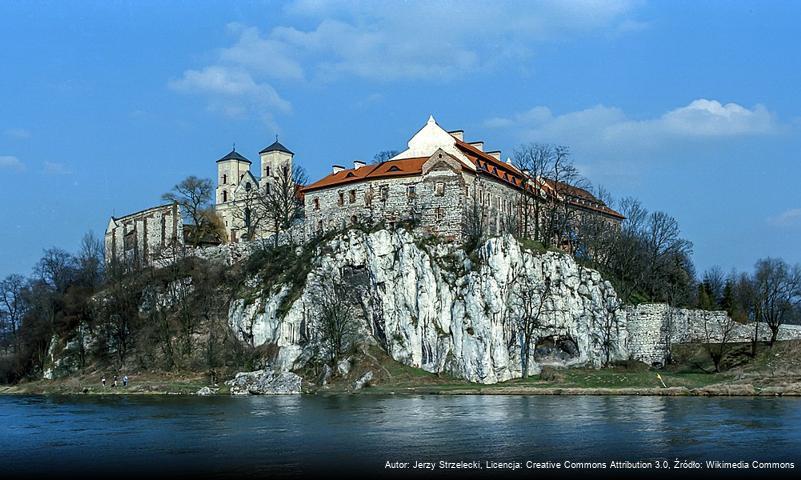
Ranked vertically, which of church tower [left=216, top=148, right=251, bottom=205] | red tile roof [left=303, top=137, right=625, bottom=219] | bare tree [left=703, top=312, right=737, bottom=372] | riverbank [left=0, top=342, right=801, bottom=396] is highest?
church tower [left=216, top=148, right=251, bottom=205]

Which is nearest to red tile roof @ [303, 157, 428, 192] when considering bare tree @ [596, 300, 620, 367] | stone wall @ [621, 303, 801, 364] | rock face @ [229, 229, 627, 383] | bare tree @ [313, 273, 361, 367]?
A: rock face @ [229, 229, 627, 383]

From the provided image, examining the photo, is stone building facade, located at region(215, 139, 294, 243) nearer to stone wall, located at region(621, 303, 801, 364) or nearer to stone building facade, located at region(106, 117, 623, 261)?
stone building facade, located at region(106, 117, 623, 261)

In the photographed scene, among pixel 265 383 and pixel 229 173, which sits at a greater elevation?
pixel 229 173

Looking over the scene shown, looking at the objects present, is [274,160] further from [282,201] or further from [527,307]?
[527,307]

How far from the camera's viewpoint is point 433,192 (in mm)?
74188

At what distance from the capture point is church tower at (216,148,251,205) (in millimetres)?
108250

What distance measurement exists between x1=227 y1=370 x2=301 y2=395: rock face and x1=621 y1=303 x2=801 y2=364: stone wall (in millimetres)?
25538

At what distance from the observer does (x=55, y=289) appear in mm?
89688

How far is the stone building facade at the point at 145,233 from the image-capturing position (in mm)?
96000

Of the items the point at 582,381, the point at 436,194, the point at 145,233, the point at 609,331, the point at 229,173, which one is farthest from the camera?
the point at 229,173

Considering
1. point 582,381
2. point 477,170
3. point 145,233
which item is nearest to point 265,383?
point 582,381

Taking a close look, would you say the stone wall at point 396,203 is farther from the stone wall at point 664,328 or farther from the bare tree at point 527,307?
the stone wall at point 664,328

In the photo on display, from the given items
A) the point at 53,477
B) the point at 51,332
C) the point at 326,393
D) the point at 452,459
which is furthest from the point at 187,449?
the point at 51,332

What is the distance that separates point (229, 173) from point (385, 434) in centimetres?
7942
